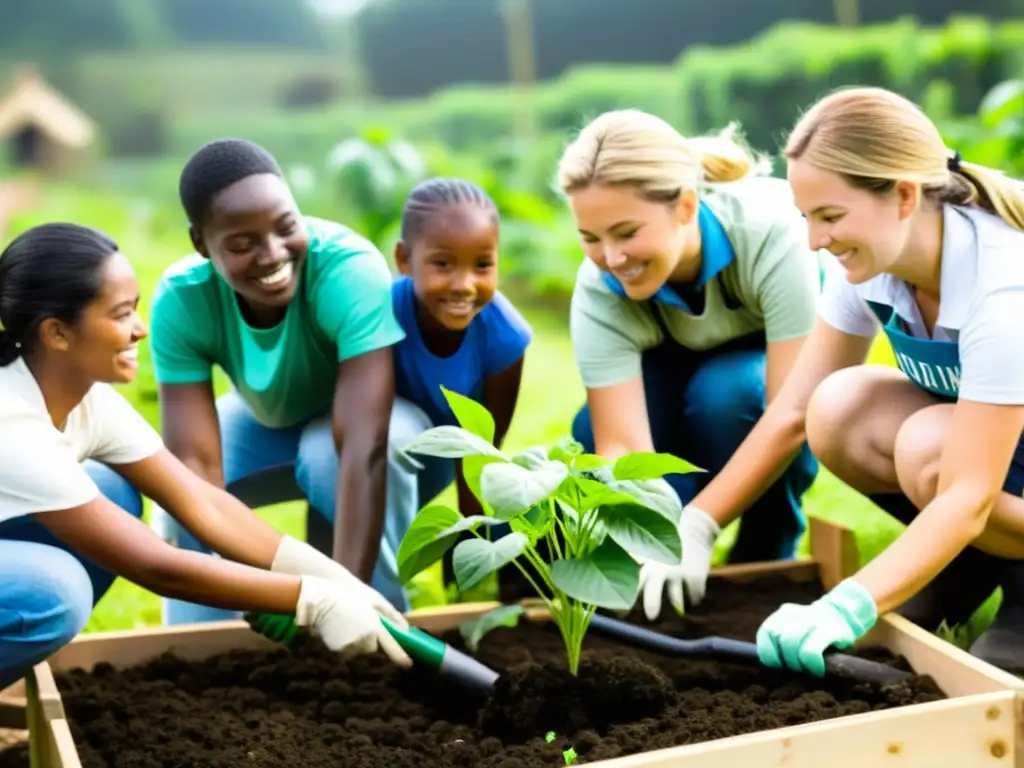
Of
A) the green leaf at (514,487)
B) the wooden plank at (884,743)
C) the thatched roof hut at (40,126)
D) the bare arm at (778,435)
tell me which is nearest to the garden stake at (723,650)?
the wooden plank at (884,743)

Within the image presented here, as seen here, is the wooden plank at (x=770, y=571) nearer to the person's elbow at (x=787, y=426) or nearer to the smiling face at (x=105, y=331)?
the person's elbow at (x=787, y=426)

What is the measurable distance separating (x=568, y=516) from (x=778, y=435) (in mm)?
585

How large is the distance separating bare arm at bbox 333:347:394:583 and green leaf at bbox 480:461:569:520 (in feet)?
1.75

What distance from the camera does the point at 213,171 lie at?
2.00m

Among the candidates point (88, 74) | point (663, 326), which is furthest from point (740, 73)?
point (663, 326)

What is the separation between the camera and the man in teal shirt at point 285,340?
6.59 ft

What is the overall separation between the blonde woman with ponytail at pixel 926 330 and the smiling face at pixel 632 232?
294 mm

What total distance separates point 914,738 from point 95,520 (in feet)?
3.64

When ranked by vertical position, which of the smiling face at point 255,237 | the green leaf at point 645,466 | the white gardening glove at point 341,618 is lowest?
the white gardening glove at point 341,618

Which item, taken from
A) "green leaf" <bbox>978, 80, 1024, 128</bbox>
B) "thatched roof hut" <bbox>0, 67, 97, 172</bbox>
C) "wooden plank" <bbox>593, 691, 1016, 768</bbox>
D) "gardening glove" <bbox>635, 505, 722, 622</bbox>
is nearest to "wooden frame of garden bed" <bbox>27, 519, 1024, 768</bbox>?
"wooden plank" <bbox>593, 691, 1016, 768</bbox>

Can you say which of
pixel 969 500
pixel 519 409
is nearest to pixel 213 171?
pixel 969 500

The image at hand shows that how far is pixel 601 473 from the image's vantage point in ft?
5.53

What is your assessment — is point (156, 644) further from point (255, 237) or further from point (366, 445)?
point (255, 237)

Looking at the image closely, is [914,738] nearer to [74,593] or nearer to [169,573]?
[169,573]
